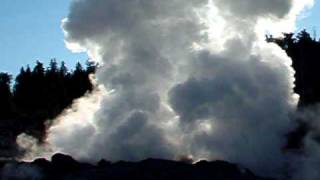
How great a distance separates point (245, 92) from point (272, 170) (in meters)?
5.28

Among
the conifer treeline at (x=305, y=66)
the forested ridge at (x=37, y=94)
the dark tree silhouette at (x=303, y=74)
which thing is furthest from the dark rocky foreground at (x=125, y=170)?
the forested ridge at (x=37, y=94)

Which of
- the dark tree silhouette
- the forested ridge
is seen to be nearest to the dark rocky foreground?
the dark tree silhouette

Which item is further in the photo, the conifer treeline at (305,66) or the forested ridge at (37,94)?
the forested ridge at (37,94)

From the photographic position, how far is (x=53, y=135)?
1868 inches

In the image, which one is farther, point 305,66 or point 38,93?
point 38,93

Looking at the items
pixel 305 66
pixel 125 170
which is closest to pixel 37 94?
pixel 305 66

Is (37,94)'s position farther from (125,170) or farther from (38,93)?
(125,170)

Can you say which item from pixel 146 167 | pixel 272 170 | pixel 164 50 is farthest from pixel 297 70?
pixel 146 167

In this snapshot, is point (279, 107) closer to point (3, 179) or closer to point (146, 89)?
point (146, 89)

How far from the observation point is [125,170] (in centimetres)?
3453

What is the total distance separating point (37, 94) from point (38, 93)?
17cm

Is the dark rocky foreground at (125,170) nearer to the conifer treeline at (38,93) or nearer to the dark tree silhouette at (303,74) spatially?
the dark tree silhouette at (303,74)

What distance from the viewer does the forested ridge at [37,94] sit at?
75.3 metres

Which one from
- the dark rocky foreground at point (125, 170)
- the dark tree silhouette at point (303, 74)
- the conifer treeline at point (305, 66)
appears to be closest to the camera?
the dark rocky foreground at point (125, 170)
